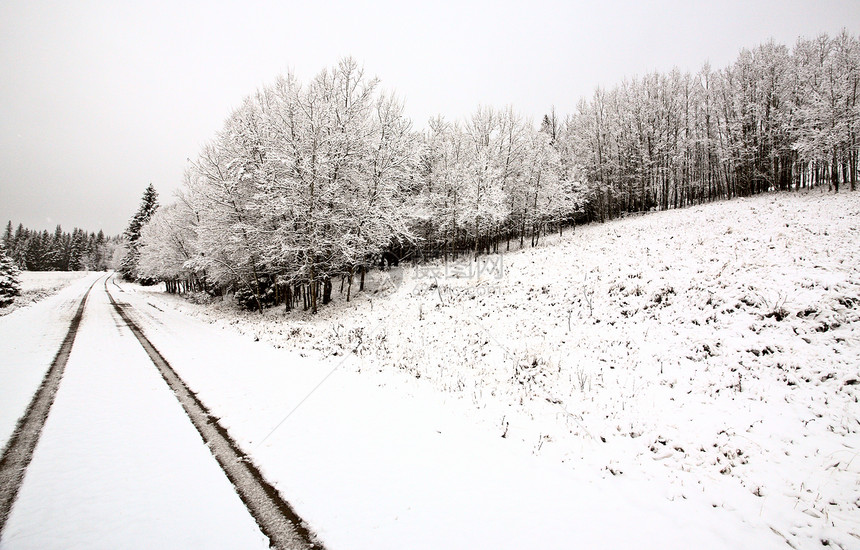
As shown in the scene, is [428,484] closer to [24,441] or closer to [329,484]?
[329,484]

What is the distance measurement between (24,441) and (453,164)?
29.9 meters

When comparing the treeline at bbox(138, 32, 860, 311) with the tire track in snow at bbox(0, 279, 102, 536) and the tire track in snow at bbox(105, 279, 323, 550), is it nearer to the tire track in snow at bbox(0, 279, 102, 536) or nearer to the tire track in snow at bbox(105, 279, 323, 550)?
the tire track in snow at bbox(0, 279, 102, 536)

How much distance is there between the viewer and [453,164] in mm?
31109

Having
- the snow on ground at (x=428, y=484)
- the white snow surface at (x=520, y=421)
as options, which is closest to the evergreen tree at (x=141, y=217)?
the white snow surface at (x=520, y=421)

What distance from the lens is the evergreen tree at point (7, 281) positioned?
940 inches

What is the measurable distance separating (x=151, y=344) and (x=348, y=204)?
1179 cm

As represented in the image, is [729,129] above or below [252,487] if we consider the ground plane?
above

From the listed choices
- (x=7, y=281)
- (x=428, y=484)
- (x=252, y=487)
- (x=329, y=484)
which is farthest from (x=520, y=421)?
(x=7, y=281)

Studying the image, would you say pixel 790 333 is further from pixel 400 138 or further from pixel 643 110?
pixel 643 110

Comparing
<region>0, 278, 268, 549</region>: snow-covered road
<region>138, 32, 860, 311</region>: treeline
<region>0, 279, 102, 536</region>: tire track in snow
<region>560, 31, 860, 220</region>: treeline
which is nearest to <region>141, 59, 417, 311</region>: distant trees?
<region>138, 32, 860, 311</region>: treeline

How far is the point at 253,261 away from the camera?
73.4 feet

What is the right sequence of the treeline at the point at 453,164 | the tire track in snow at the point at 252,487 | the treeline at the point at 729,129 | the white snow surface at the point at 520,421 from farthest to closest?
the treeline at the point at 729,129 → the treeline at the point at 453,164 → the white snow surface at the point at 520,421 → the tire track in snow at the point at 252,487

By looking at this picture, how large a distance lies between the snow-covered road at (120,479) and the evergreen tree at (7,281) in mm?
24011

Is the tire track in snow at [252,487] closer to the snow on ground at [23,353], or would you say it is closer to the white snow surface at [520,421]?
the white snow surface at [520,421]
